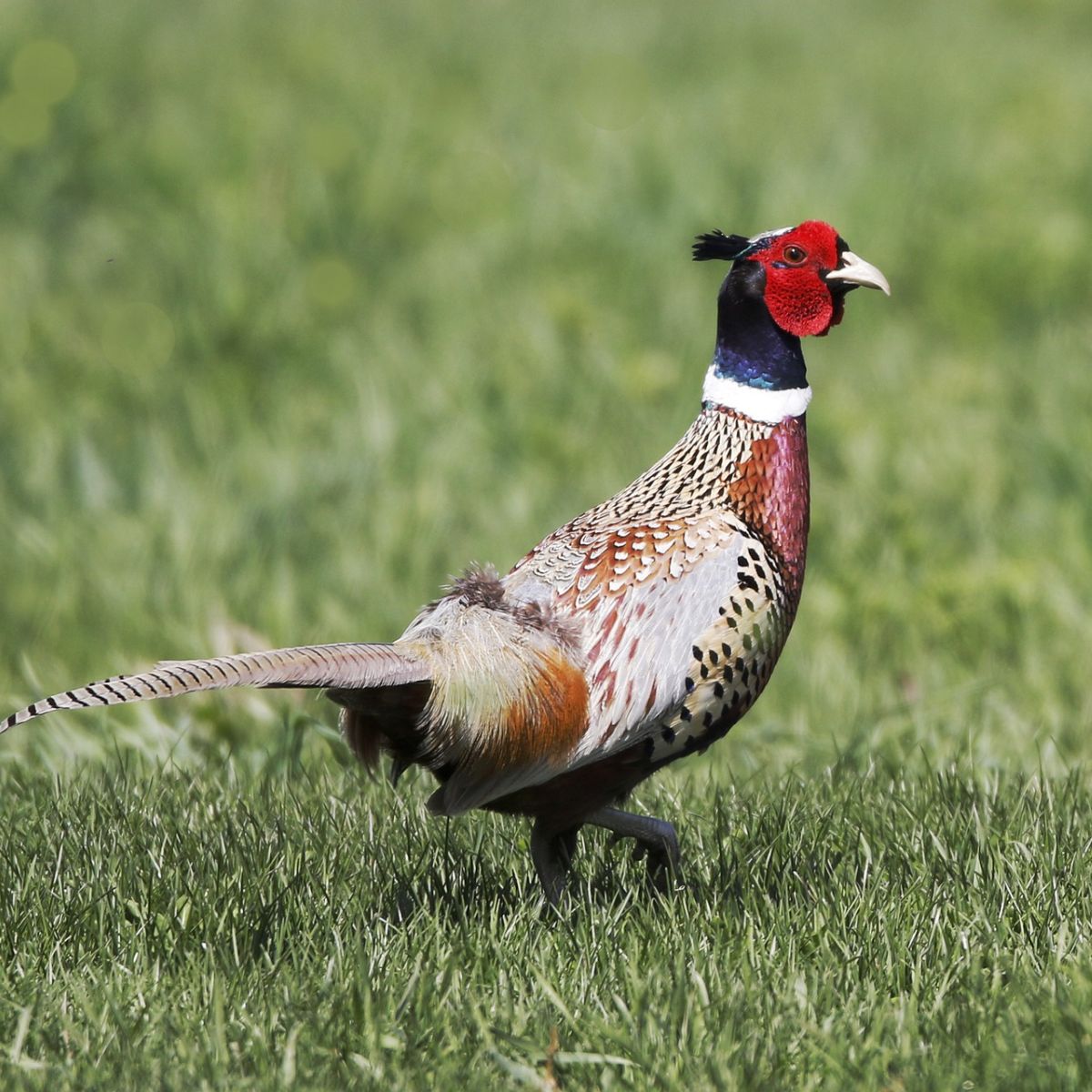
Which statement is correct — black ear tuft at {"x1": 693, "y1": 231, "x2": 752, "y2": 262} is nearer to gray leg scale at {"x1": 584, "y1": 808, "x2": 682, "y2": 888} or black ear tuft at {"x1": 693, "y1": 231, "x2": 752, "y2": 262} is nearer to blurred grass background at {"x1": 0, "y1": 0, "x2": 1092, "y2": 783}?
gray leg scale at {"x1": 584, "y1": 808, "x2": 682, "y2": 888}

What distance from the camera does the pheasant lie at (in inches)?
118

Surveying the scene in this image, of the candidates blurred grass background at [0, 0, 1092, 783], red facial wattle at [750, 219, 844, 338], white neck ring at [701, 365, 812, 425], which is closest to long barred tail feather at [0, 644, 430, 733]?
white neck ring at [701, 365, 812, 425]

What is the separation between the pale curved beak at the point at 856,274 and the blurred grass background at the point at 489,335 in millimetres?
1485

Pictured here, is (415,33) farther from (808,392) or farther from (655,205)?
(808,392)

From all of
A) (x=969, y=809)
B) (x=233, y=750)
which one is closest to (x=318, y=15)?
(x=233, y=750)

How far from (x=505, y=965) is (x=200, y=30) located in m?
8.73

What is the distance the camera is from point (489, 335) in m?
7.69

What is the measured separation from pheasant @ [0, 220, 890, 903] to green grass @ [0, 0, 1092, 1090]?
29 centimetres

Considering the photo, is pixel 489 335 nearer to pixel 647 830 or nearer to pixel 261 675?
pixel 647 830

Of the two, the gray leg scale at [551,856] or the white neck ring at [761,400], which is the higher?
the white neck ring at [761,400]

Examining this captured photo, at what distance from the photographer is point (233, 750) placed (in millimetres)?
4367

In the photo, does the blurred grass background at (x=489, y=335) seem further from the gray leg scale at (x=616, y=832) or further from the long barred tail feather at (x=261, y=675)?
the long barred tail feather at (x=261, y=675)

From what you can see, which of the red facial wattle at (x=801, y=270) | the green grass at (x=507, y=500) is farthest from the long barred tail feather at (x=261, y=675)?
the red facial wattle at (x=801, y=270)

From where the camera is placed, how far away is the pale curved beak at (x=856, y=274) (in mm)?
3361
